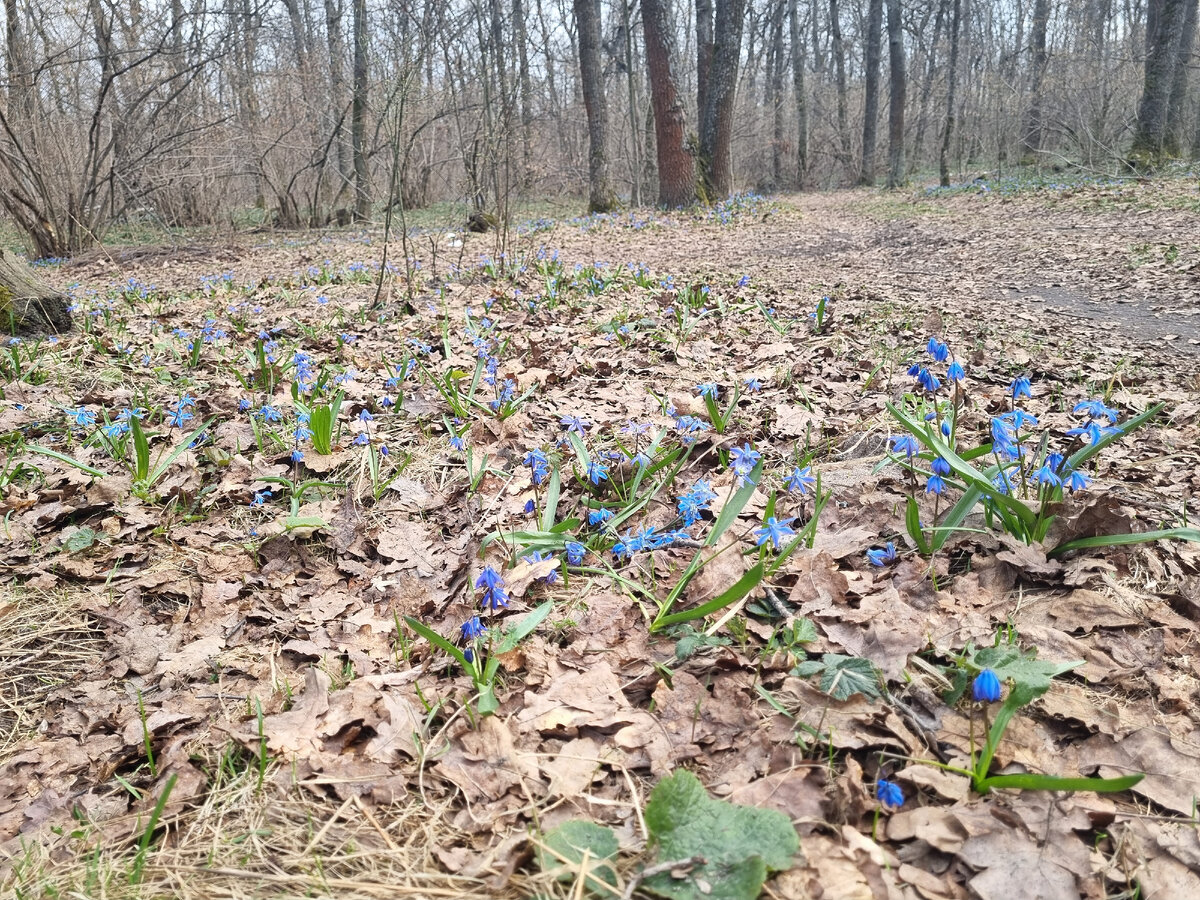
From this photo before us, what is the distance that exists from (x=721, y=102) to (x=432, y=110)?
5381 millimetres

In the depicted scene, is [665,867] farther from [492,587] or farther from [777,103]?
[777,103]

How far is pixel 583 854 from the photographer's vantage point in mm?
1152

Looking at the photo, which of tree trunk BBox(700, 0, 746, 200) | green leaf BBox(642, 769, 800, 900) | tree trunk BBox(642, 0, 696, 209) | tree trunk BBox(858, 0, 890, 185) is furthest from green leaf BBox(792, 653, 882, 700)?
tree trunk BBox(858, 0, 890, 185)

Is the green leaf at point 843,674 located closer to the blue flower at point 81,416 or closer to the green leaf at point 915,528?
the green leaf at point 915,528

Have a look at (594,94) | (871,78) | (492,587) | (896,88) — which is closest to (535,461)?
(492,587)

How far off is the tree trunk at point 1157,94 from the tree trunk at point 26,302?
15.8m

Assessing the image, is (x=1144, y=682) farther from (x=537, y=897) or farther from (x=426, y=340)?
(x=426, y=340)

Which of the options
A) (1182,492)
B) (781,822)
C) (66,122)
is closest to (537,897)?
(781,822)

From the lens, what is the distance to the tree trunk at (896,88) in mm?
18703

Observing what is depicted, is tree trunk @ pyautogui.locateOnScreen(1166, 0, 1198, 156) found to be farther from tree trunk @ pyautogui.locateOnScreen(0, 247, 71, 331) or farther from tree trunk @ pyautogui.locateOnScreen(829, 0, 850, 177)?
tree trunk @ pyautogui.locateOnScreen(0, 247, 71, 331)

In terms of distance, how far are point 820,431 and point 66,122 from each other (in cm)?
1132

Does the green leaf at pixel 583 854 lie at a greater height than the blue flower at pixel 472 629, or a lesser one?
lesser

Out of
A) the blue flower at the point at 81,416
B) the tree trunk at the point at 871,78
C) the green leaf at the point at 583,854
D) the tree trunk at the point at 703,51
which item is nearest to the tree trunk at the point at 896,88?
the tree trunk at the point at 871,78

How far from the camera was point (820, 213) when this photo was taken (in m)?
13.9
